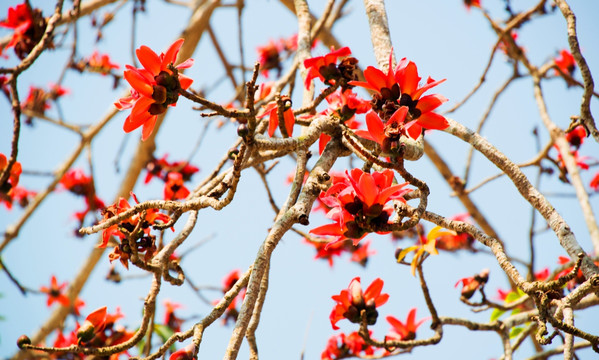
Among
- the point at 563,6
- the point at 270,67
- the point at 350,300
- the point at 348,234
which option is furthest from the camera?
the point at 270,67

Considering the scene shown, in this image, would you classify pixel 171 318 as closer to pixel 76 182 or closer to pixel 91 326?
pixel 76 182

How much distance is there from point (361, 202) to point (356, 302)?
65cm

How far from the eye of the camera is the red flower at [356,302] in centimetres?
160

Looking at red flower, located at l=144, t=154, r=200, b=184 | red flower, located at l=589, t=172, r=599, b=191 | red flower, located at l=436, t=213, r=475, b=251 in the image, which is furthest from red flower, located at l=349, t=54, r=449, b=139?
red flower, located at l=589, t=172, r=599, b=191

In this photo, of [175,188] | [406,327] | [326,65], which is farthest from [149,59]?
[406,327]

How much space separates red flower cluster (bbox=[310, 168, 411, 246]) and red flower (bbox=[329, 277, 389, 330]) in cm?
58

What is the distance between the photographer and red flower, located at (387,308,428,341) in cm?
213

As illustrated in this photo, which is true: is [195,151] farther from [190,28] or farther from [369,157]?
[369,157]

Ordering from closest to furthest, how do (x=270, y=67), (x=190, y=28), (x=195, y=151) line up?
(x=195, y=151), (x=190, y=28), (x=270, y=67)

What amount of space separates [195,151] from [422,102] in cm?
161

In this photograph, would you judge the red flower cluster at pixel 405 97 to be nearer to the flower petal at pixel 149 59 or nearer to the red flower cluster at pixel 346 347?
the flower petal at pixel 149 59

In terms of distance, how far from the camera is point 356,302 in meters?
1.59

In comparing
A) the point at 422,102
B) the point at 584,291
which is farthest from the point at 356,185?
the point at 584,291

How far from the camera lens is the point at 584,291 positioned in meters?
0.95
